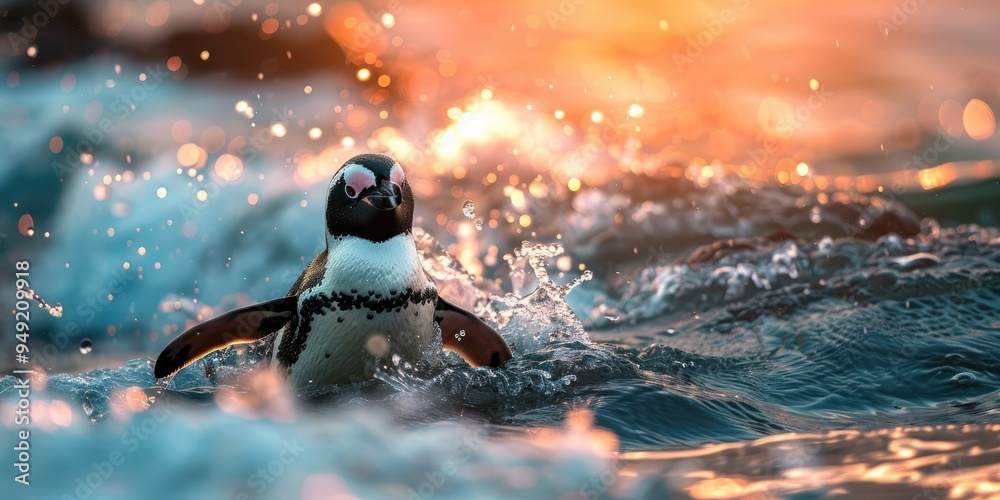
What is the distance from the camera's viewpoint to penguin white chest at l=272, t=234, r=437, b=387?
3598 millimetres

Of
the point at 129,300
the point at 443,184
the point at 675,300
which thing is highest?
the point at 443,184

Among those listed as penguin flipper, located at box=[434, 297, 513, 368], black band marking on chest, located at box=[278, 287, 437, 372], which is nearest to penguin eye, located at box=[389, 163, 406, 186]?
black band marking on chest, located at box=[278, 287, 437, 372]

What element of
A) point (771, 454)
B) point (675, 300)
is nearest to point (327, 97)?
point (675, 300)

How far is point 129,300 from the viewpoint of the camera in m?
7.00

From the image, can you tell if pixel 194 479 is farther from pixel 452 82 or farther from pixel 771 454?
pixel 452 82

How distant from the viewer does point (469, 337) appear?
3912mm

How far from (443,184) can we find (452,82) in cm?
107
